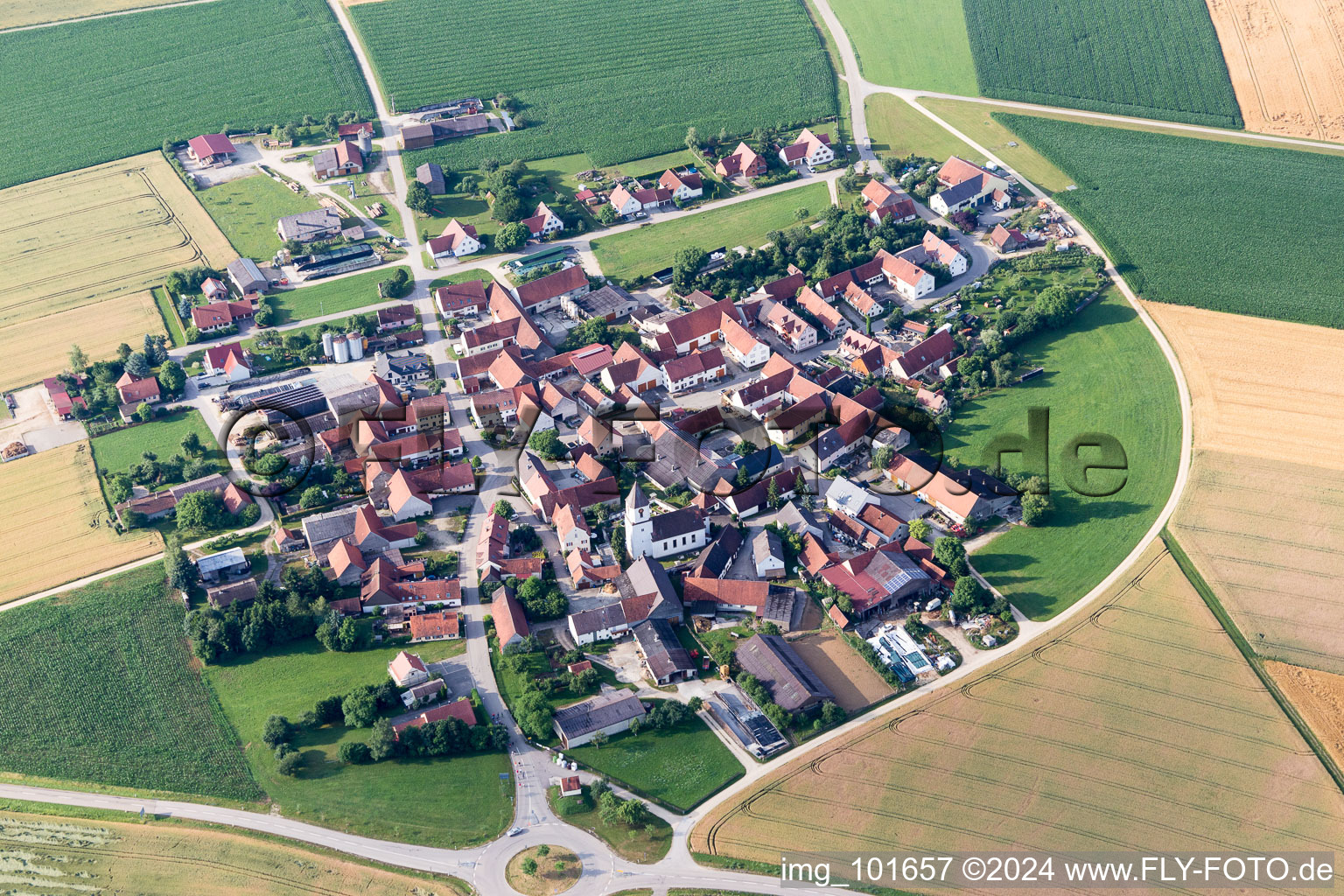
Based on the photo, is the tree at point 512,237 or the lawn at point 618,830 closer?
the lawn at point 618,830

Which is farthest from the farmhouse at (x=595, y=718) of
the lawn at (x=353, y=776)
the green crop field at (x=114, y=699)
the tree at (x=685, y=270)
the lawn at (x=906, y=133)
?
the lawn at (x=906, y=133)

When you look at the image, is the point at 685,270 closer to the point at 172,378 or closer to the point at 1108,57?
the point at 172,378

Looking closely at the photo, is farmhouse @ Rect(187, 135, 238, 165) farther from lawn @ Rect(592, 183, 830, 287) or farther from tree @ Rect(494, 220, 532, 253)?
lawn @ Rect(592, 183, 830, 287)

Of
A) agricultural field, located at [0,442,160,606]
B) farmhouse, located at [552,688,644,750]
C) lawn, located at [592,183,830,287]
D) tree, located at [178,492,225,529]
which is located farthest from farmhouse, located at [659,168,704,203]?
farmhouse, located at [552,688,644,750]

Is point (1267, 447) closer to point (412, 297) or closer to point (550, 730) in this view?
point (550, 730)

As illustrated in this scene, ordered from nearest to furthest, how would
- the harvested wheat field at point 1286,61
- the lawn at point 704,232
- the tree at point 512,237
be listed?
the lawn at point 704,232
the tree at point 512,237
the harvested wheat field at point 1286,61

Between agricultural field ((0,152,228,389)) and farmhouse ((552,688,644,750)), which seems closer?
farmhouse ((552,688,644,750))

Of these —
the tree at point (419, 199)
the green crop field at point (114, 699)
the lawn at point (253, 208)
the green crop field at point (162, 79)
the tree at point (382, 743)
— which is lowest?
the tree at point (382, 743)

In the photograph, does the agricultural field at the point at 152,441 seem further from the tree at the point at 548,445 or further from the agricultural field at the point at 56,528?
the tree at the point at 548,445
